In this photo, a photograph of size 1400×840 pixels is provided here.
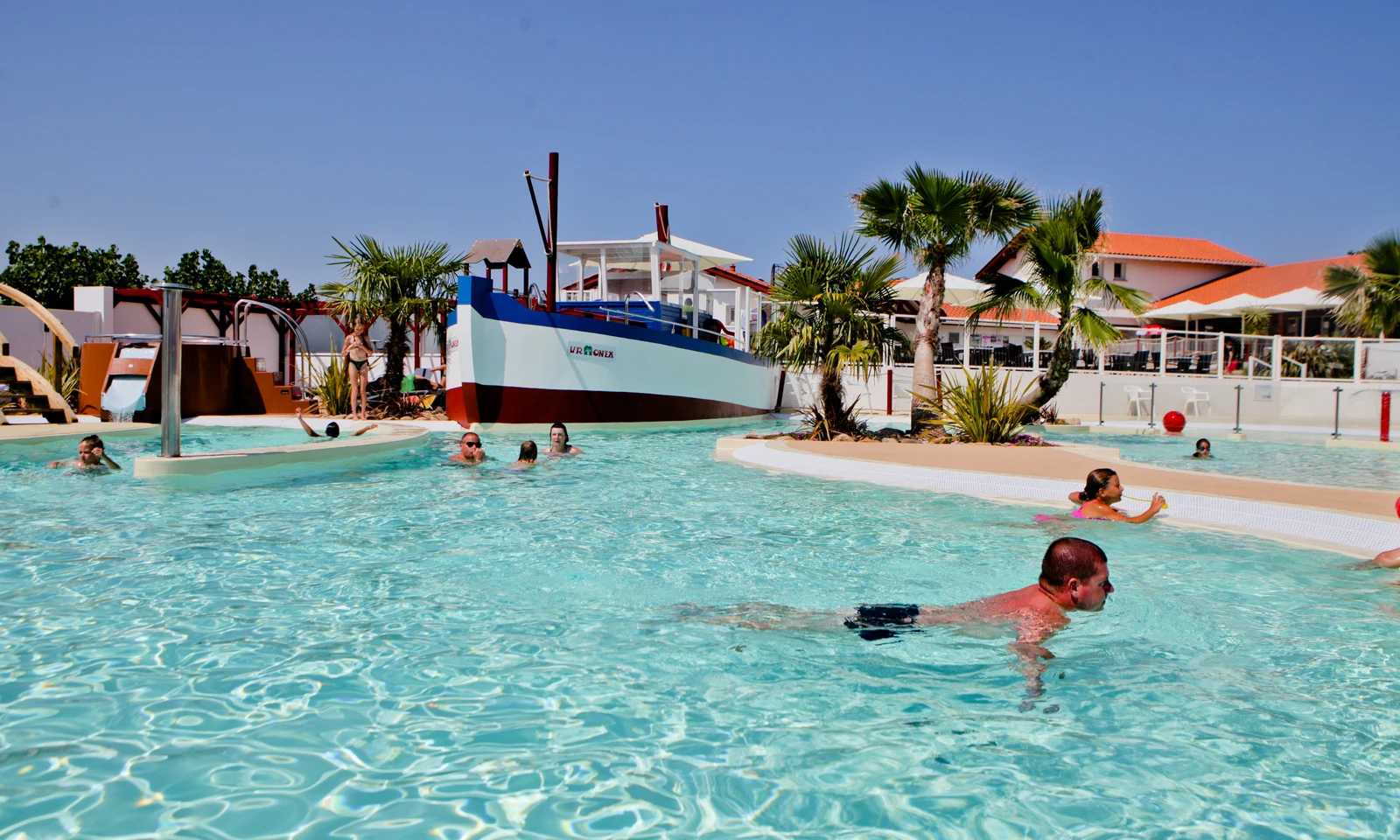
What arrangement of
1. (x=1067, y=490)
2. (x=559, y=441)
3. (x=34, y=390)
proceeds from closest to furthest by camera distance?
1. (x=1067, y=490)
2. (x=559, y=441)
3. (x=34, y=390)

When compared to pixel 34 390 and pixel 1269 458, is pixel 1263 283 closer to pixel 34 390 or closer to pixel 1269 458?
pixel 1269 458

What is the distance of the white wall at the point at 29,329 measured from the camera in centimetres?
2533

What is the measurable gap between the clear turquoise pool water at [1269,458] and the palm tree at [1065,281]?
187 cm

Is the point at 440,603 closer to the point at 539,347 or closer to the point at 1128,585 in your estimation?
the point at 1128,585

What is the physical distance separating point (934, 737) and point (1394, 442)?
14.9 metres

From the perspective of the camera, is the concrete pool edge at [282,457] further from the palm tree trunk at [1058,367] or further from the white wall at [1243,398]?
the white wall at [1243,398]

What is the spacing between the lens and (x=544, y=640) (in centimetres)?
459

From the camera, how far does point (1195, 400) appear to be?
21.6 metres

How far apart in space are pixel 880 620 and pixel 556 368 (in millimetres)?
13242

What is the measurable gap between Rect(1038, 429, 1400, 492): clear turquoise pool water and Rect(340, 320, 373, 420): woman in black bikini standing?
41.5 feet

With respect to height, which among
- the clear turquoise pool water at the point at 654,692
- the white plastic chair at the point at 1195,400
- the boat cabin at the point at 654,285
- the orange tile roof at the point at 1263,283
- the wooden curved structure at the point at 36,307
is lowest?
the clear turquoise pool water at the point at 654,692

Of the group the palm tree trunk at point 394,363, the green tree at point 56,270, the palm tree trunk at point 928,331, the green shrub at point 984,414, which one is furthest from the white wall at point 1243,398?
the green tree at point 56,270

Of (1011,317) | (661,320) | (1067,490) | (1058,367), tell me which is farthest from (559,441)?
(1011,317)

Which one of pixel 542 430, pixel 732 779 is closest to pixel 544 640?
pixel 732 779
